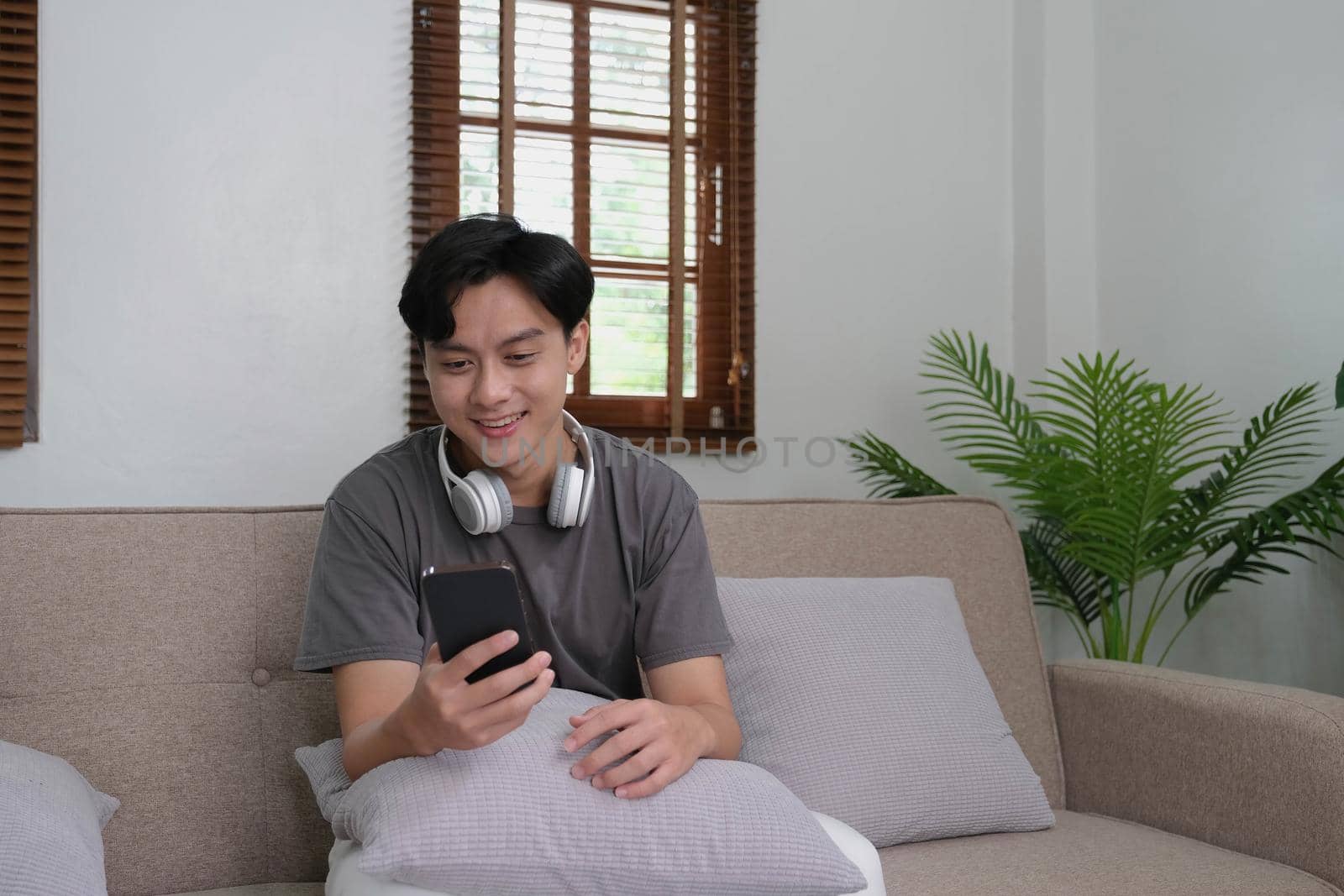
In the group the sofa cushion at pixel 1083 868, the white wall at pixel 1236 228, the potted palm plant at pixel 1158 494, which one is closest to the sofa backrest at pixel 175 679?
the sofa cushion at pixel 1083 868

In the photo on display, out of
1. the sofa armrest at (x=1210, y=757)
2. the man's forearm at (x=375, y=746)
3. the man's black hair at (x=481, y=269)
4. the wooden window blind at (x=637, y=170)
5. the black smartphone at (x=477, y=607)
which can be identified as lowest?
the sofa armrest at (x=1210, y=757)

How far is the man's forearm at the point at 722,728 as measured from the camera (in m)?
1.36

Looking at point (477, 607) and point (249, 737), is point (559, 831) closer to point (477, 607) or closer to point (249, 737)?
point (477, 607)

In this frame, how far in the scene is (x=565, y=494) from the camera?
4.68 ft

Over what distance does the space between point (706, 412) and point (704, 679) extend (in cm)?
170

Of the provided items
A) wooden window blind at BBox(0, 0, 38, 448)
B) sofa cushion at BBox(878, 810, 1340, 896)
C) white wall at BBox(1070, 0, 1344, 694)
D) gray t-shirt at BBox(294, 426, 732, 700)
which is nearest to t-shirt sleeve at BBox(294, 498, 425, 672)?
gray t-shirt at BBox(294, 426, 732, 700)

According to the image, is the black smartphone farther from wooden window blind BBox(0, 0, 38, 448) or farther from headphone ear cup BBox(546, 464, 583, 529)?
wooden window blind BBox(0, 0, 38, 448)

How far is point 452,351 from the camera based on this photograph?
1417 mm

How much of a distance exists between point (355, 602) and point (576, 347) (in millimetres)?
429

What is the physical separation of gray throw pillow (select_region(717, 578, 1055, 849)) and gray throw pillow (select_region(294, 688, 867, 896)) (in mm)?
390

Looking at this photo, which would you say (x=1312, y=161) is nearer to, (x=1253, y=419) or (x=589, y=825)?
(x=1253, y=419)

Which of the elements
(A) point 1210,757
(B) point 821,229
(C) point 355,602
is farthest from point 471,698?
(B) point 821,229

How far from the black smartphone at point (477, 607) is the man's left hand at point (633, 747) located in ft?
0.63

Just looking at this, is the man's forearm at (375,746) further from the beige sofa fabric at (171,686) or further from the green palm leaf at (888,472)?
the green palm leaf at (888,472)
